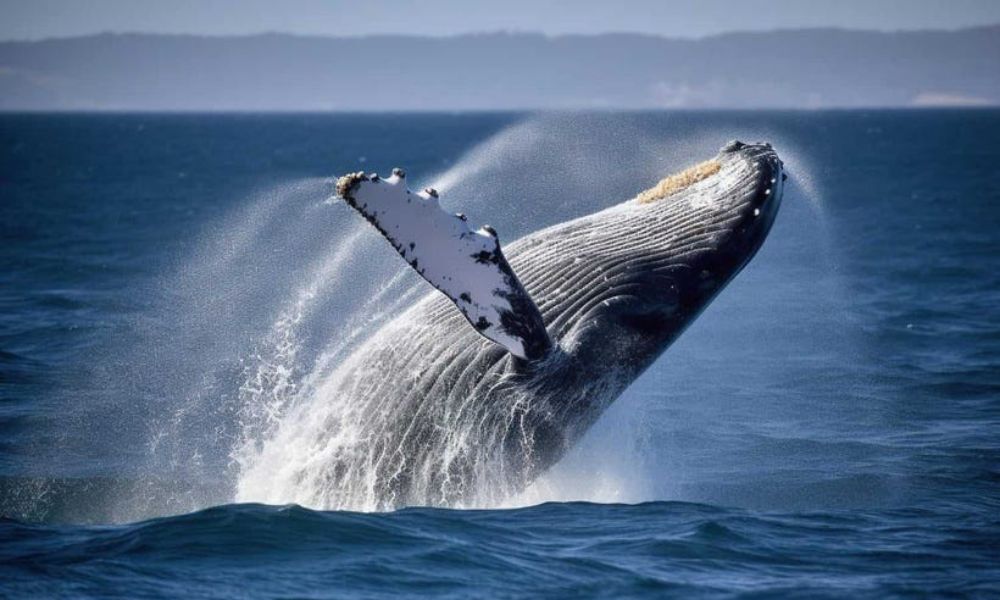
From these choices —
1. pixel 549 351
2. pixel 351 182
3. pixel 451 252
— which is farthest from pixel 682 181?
pixel 351 182

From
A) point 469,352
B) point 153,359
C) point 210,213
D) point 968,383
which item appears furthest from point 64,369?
point 210,213

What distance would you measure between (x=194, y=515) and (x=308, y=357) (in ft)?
22.3

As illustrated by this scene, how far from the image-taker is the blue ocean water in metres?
8.06

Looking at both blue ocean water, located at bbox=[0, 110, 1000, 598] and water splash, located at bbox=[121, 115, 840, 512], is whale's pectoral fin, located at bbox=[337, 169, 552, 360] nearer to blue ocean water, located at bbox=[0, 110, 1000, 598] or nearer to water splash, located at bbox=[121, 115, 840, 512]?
water splash, located at bbox=[121, 115, 840, 512]

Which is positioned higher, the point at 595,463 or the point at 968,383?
the point at 968,383

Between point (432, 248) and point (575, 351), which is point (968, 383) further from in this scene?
point (432, 248)

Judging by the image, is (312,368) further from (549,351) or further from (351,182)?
(351,182)

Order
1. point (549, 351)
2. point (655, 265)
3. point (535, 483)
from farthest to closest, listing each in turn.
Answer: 1. point (535, 483)
2. point (655, 265)
3. point (549, 351)

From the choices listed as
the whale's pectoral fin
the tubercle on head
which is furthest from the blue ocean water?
the tubercle on head

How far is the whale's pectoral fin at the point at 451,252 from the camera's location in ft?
23.9

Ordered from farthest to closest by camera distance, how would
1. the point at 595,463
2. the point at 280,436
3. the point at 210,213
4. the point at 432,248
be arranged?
the point at 210,213 < the point at 595,463 < the point at 280,436 < the point at 432,248

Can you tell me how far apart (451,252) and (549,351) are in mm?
939

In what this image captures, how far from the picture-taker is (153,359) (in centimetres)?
1559

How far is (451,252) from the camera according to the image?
7.42 meters
